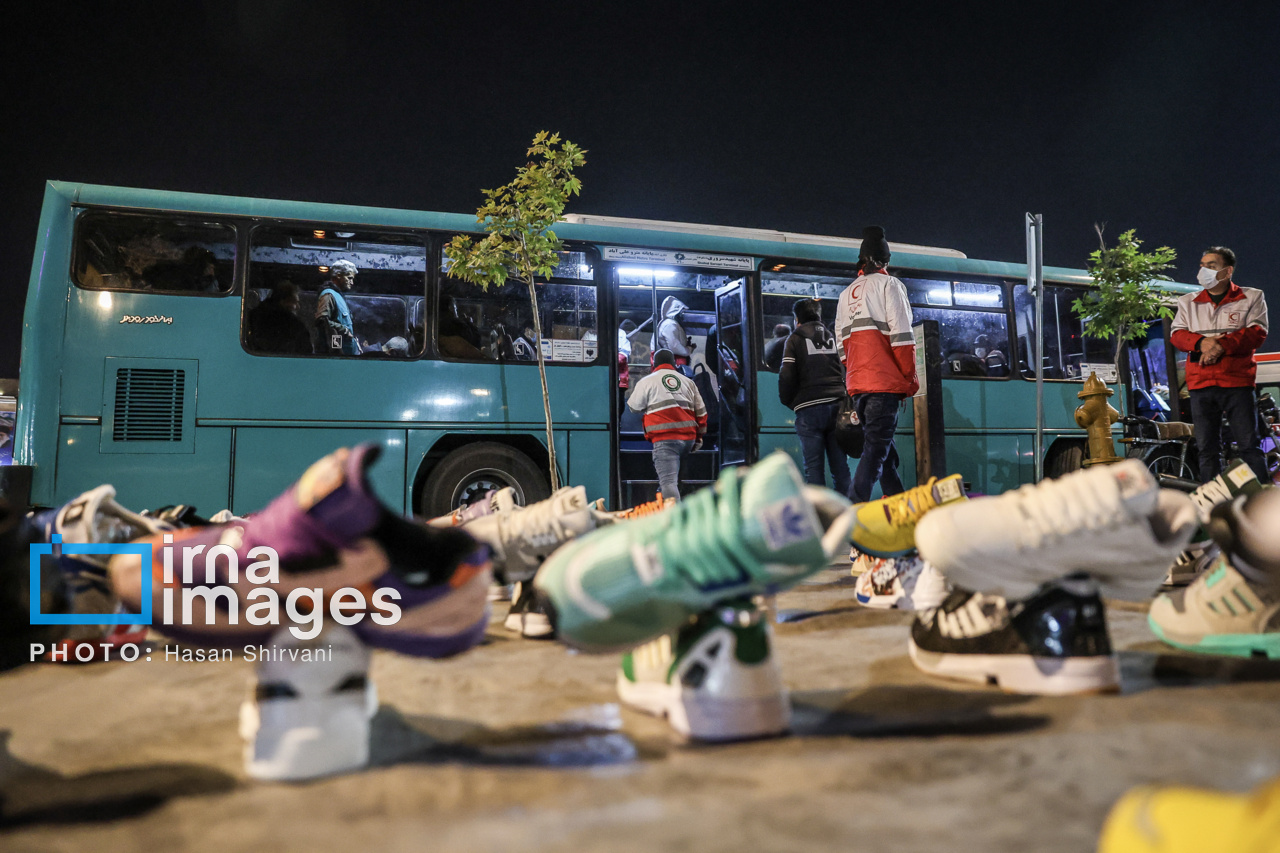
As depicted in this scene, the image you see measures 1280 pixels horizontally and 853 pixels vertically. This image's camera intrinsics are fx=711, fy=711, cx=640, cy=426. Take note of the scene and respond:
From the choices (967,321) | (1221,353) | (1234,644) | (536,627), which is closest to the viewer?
(1234,644)

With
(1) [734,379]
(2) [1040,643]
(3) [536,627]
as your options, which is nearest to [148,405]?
(3) [536,627]

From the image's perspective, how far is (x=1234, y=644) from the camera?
177 cm

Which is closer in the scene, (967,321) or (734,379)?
(734,379)

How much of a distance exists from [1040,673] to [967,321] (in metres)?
6.26

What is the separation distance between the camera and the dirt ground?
0.87m

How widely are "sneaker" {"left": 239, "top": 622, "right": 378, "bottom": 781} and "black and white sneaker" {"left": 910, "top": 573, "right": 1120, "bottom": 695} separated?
1289 millimetres

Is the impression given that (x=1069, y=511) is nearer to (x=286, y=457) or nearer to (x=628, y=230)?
(x=286, y=457)

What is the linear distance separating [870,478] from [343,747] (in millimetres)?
3673

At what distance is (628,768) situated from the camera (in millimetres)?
1103

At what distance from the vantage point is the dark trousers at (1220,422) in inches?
183

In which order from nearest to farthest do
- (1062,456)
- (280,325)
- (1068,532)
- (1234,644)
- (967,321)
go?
(1068,532) < (1234,644) < (280,325) < (967,321) < (1062,456)

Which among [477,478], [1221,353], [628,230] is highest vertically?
[628,230]

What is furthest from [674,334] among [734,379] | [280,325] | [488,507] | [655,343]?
[488,507]

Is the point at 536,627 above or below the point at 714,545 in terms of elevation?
below
